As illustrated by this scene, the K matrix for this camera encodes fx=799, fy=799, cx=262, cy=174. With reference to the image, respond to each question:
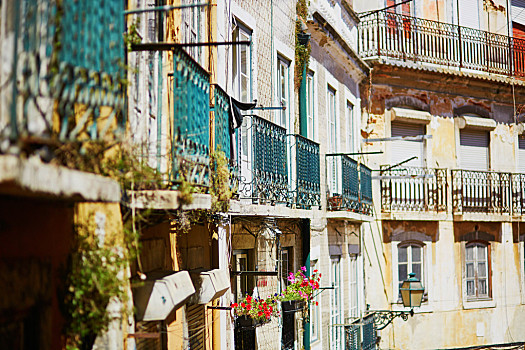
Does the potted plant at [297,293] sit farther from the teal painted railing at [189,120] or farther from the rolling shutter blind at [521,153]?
the rolling shutter blind at [521,153]

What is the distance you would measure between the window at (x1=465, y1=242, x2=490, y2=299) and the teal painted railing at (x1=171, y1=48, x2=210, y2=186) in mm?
15822

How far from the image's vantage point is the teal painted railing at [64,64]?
12.3ft

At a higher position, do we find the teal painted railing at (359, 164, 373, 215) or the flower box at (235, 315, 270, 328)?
the teal painted railing at (359, 164, 373, 215)

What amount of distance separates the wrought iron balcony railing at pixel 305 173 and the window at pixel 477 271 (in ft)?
28.2

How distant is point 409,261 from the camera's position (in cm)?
2095

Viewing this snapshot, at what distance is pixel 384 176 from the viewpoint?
20.0 metres

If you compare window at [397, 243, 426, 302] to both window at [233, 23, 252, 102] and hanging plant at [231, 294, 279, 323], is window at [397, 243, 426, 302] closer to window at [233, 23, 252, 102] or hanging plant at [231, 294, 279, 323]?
hanging plant at [231, 294, 279, 323]

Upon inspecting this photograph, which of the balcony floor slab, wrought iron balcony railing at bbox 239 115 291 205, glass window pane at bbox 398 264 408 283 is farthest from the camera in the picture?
glass window pane at bbox 398 264 408 283

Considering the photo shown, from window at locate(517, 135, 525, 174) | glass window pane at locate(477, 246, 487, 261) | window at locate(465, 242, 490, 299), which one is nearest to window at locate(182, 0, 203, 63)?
window at locate(465, 242, 490, 299)

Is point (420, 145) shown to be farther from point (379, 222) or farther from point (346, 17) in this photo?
point (346, 17)

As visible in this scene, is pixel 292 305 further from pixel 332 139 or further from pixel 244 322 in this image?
pixel 332 139

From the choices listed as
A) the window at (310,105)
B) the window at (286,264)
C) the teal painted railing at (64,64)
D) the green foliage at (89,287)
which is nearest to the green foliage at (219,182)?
the green foliage at (89,287)

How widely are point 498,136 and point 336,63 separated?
7448mm

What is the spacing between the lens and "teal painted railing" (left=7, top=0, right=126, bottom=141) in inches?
148
